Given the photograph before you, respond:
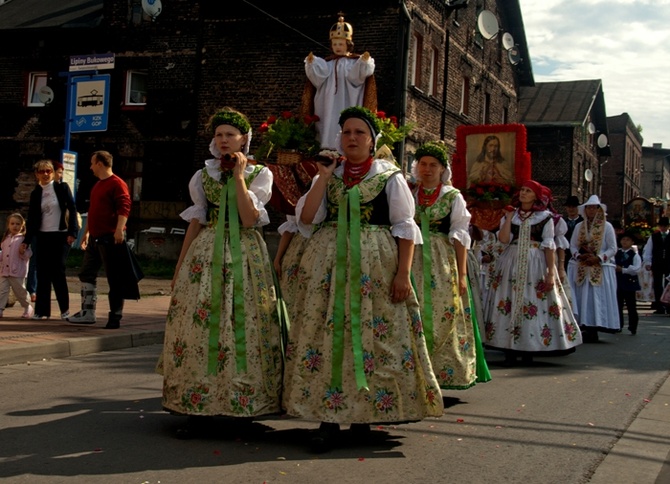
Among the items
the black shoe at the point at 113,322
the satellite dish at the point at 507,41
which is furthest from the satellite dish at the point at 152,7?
the black shoe at the point at 113,322

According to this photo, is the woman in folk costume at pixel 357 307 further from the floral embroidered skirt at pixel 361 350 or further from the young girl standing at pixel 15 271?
the young girl standing at pixel 15 271

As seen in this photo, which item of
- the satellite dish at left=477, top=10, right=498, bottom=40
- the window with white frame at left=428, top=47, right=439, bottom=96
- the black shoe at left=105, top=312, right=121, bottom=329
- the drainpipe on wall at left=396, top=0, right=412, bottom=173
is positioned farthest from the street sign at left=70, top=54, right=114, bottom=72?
the satellite dish at left=477, top=10, right=498, bottom=40

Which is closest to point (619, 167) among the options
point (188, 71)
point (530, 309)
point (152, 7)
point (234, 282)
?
point (188, 71)

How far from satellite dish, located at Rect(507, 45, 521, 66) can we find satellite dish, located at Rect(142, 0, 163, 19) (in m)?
15.3

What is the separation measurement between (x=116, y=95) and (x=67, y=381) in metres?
24.1

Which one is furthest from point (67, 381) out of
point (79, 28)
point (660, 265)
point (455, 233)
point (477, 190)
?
point (79, 28)

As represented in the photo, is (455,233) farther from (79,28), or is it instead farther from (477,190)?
(79,28)

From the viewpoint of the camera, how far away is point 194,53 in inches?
1141

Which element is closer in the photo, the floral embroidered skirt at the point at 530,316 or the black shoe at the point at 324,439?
the black shoe at the point at 324,439

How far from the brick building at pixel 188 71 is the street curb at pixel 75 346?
624 inches

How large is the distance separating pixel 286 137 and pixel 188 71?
22.6 meters

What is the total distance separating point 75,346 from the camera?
29.9 ft

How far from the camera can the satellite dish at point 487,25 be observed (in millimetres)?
32156

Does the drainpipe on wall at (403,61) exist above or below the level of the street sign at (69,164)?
above
